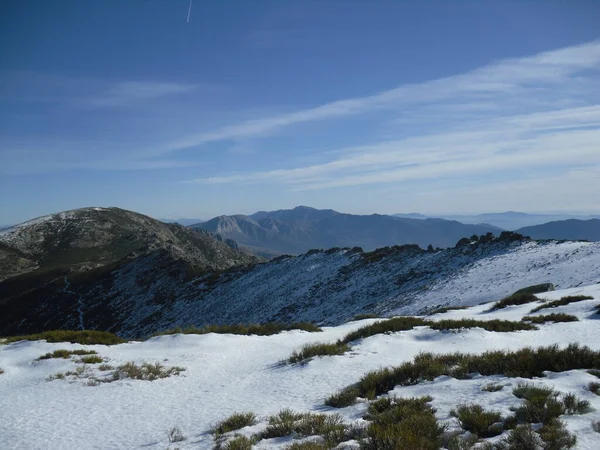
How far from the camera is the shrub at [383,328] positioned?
13.9 meters

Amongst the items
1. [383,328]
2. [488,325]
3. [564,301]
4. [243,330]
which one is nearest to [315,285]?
[243,330]

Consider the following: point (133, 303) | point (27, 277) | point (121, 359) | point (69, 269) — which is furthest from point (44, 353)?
point (27, 277)

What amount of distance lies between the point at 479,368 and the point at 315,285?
3345cm

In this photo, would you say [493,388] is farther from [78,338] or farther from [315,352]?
[78,338]

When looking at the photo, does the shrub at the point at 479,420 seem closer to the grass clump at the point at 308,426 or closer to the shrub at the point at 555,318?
the grass clump at the point at 308,426

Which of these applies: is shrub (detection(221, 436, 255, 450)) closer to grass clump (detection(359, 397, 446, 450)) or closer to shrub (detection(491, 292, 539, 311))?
grass clump (detection(359, 397, 446, 450))

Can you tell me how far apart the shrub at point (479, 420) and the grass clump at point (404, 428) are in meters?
0.40

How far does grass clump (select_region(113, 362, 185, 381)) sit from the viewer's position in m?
10.4

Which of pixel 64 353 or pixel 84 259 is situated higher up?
pixel 64 353

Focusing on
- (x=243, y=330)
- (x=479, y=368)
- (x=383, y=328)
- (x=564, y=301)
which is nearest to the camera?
(x=479, y=368)

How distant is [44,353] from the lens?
43.3 ft

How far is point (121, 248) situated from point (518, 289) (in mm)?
132252

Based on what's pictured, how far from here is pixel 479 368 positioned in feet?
27.2

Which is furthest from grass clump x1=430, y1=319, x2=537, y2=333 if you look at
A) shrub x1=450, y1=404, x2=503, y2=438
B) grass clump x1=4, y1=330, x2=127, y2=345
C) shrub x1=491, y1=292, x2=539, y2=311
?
grass clump x1=4, y1=330, x2=127, y2=345
